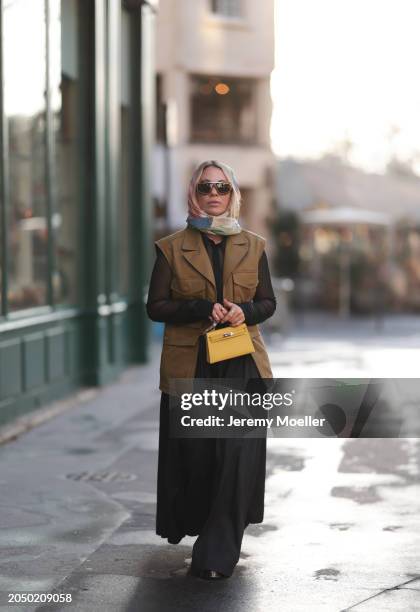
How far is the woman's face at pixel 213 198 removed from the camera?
5121mm

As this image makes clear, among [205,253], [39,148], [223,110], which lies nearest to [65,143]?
[39,148]


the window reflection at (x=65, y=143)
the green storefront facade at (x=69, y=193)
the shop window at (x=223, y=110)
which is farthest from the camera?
the shop window at (x=223, y=110)

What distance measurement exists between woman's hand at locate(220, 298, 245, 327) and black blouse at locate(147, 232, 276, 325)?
7 cm

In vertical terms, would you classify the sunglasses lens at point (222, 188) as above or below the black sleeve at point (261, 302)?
above

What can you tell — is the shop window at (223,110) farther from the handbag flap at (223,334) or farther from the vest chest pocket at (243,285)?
the handbag flap at (223,334)

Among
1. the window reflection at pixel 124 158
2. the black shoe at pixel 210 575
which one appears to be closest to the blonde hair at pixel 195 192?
the black shoe at pixel 210 575

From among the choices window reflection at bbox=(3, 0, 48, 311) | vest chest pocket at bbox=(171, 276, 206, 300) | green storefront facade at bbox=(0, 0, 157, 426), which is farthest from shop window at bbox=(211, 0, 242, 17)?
vest chest pocket at bbox=(171, 276, 206, 300)

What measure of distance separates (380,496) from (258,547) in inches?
56.4

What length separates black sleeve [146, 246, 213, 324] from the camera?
5.11 metres

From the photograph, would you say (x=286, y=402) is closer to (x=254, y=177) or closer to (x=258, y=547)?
(x=258, y=547)

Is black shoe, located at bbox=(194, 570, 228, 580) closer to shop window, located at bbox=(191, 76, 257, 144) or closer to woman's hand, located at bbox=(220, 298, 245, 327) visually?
woman's hand, located at bbox=(220, 298, 245, 327)

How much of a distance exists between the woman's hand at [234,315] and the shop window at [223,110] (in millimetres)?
26294

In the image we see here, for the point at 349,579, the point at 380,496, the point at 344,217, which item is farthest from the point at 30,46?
the point at 344,217

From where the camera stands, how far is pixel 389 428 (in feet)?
32.2
